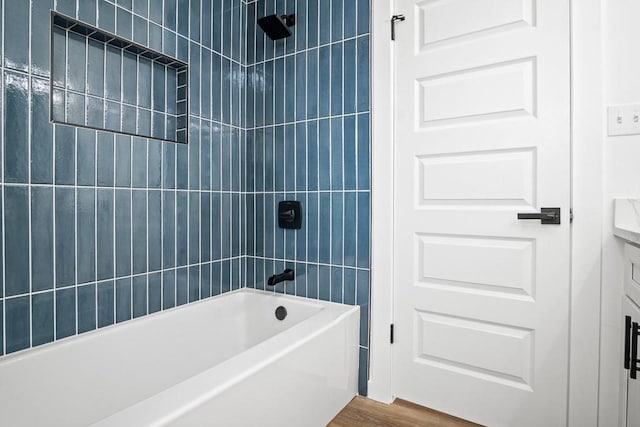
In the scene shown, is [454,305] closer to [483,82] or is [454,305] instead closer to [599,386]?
[599,386]

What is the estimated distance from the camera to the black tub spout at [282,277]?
192cm

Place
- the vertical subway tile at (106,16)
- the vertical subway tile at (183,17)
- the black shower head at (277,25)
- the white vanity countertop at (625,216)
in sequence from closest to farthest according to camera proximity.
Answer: the white vanity countertop at (625,216) < the vertical subway tile at (106,16) < the vertical subway tile at (183,17) < the black shower head at (277,25)

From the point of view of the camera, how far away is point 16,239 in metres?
1.24

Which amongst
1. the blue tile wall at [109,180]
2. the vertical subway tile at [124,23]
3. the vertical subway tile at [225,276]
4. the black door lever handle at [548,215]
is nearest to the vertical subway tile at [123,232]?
the blue tile wall at [109,180]

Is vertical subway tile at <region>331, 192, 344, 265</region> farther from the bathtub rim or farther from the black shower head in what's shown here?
the black shower head

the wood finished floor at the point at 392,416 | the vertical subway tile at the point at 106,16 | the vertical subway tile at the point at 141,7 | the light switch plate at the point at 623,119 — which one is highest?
the vertical subway tile at the point at 141,7

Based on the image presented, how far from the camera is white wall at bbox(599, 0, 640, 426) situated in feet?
4.19

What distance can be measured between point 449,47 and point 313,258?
1.22 meters

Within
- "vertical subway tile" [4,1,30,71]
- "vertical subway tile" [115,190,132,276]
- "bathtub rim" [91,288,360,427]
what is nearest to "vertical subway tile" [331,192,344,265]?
"bathtub rim" [91,288,360,427]

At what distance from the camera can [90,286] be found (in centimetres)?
145

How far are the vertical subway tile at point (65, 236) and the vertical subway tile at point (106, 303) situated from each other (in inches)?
4.9

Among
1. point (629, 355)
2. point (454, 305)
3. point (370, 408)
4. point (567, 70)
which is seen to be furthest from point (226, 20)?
point (629, 355)

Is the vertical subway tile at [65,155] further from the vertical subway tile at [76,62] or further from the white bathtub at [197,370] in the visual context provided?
the white bathtub at [197,370]

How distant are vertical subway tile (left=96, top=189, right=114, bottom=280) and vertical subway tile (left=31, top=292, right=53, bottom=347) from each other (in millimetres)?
192
